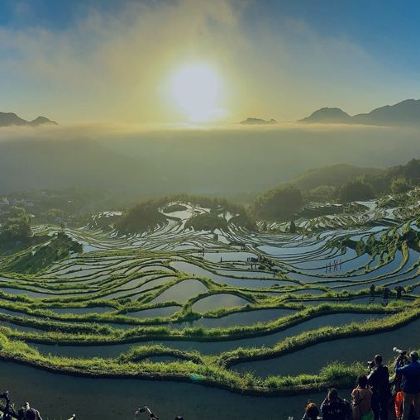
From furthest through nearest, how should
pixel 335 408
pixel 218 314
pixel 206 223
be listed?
pixel 206 223 → pixel 218 314 → pixel 335 408

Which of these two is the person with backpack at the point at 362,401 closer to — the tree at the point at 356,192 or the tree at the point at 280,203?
the tree at the point at 356,192

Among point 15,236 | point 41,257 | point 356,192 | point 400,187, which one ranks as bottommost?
point 15,236

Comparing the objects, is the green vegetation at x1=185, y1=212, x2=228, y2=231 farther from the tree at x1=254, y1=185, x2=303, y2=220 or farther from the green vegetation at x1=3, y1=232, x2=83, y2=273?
the tree at x1=254, y1=185, x2=303, y2=220

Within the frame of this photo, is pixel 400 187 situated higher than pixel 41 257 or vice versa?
pixel 400 187

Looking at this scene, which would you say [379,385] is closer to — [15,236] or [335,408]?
[335,408]

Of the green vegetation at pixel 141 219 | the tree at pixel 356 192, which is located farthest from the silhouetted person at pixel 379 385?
the tree at pixel 356 192

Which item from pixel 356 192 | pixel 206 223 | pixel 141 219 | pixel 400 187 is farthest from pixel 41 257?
pixel 356 192
